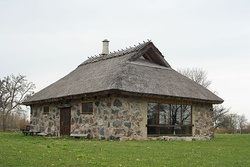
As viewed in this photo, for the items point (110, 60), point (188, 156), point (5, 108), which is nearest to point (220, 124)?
point (5, 108)

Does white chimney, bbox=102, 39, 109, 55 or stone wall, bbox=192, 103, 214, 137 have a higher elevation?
white chimney, bbox=102, 39, 109, 55

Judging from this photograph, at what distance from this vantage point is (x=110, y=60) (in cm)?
2194

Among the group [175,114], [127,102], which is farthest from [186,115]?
[127,102]

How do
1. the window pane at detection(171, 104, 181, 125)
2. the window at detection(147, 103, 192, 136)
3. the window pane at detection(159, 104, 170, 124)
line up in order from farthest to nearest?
the window pane at detection(171, 104, 181, 125) → the window pane at detection(159, 104, 170, 124) → the window at detection(147, 103, 192, 136)

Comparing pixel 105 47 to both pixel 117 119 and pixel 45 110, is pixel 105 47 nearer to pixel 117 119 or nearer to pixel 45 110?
pixel 45 110

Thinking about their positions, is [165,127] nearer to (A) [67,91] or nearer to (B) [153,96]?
(B) [153,96]

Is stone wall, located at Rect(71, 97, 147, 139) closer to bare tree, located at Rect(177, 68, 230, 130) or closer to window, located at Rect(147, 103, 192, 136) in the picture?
window, located at Rect(147, 103, 192, 136)

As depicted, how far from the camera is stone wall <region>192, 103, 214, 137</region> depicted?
20297mm

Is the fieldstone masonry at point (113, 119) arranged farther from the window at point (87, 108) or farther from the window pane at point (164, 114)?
the window pane at point (164, 114)

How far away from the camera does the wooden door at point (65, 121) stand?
1965cm

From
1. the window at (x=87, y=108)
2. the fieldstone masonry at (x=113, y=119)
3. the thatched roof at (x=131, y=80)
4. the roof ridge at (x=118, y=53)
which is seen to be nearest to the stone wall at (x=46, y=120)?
the thatched roof at (x=131, y=80)

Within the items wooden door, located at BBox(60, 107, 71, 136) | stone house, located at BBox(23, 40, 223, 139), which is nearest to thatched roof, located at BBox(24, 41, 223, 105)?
stone house, located at BBox(23, 40, 223, 139)

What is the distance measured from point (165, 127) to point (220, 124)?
32.4m

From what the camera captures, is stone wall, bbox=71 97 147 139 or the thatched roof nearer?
stone wall, bbox=71 97 147 139
